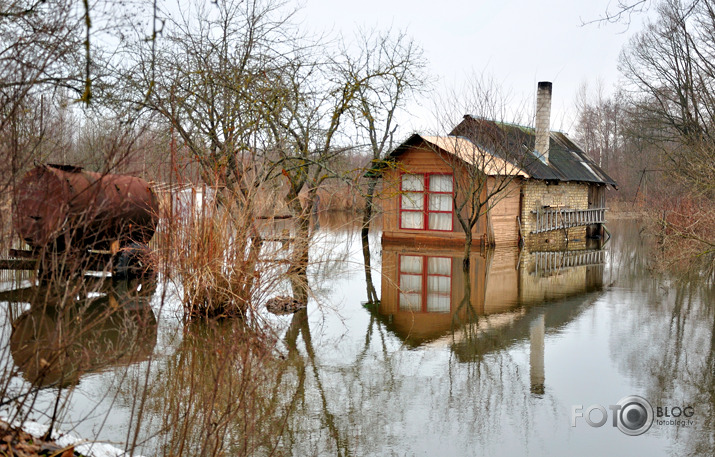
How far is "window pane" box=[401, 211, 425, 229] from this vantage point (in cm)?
2256

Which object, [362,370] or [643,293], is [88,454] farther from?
[643,293]

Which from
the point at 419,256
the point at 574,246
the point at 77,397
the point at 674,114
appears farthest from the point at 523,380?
the point at 674,114

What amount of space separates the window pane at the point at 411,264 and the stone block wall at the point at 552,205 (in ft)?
21.1

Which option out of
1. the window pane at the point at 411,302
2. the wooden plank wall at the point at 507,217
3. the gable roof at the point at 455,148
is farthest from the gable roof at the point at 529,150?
the window pane at the point at 411,302

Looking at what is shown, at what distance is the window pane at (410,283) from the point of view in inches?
521

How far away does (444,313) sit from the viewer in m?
10.9

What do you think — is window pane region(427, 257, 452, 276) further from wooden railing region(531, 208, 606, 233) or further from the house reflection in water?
wooden railing region(531, 208, 606, 233)

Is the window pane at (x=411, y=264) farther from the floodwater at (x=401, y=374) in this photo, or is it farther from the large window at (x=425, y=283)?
the floodwater at (x=401, y=374)

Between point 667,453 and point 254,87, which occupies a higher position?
point 254,87

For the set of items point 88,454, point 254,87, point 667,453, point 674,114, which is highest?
point 674,114

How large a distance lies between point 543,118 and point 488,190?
16.1 feet

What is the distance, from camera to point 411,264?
55.6ft

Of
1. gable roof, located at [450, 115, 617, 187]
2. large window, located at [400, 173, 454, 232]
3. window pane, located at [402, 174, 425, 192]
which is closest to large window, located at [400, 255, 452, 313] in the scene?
gable roof, located at [450, 115, 617, 187]

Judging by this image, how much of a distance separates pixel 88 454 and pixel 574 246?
22.0 m
